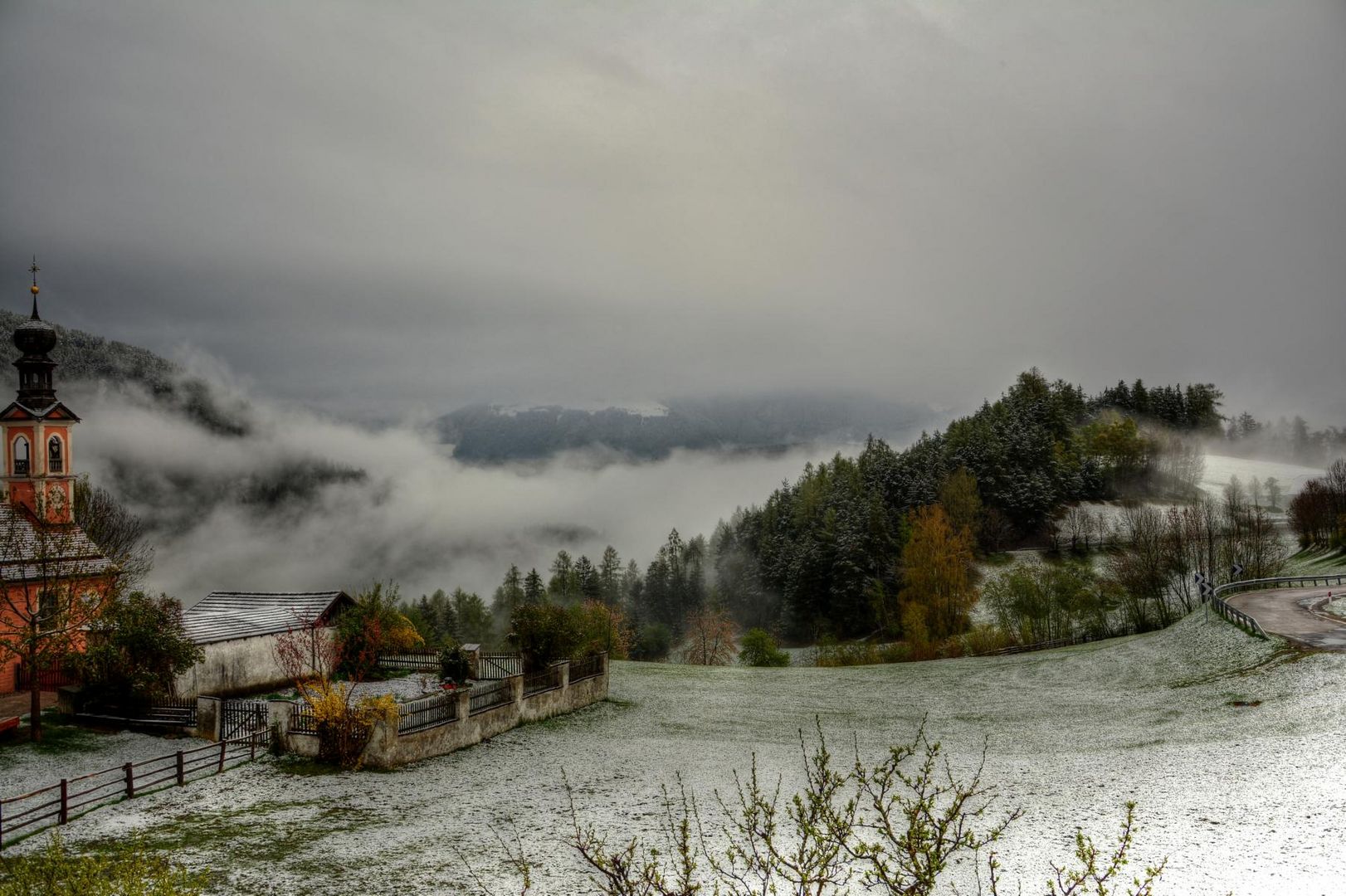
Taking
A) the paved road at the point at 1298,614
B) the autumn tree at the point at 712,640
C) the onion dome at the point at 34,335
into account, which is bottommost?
the autumn tree at the point at 712,640

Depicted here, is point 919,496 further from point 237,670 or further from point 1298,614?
point 237,670

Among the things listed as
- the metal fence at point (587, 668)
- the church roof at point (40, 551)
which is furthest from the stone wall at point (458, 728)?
the church roof at point (40, 551)

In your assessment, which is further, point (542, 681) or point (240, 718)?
point (542, 681)

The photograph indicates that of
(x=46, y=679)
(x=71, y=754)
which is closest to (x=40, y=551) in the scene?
(x=46, y=679)

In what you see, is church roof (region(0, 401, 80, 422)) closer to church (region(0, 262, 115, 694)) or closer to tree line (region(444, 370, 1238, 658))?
church (region(0, 262, 115, 694))

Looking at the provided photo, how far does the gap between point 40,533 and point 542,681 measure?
17.9m

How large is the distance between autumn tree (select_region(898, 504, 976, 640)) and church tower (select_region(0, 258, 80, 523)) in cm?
→ 5837

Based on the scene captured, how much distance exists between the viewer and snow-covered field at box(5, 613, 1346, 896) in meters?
15.4

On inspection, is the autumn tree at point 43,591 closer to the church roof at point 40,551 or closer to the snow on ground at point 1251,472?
the church roof at point 40,551

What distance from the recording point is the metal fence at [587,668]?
32.8 metres

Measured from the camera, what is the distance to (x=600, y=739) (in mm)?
27344

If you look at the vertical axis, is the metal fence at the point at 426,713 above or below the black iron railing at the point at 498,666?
above

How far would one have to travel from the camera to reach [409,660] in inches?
1567

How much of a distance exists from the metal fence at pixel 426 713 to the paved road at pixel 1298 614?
34903mm
